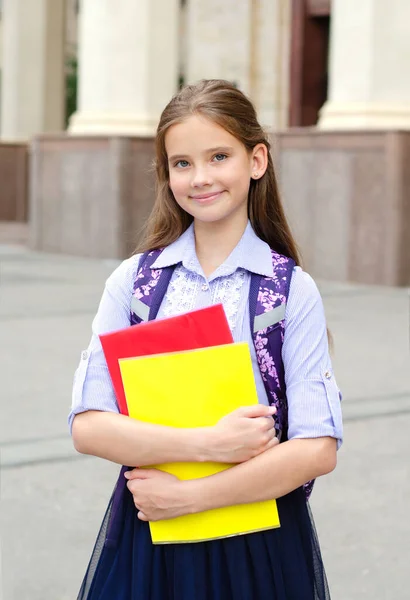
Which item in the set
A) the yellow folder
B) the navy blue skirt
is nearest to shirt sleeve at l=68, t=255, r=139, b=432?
the yellow folder

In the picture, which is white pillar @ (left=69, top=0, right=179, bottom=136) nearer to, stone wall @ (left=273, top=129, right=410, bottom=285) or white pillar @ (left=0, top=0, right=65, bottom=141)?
stone wall @ (left=273, top=129, right=410, bottom=285)

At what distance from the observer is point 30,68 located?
19.6 metres

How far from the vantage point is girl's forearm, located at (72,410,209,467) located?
2.10m

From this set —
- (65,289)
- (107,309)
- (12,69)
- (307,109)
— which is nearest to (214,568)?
(107,309)

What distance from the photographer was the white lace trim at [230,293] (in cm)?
228

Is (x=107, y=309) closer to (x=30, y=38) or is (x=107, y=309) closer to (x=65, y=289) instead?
(x=65, y=289)

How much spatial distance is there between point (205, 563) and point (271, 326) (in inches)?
17.7

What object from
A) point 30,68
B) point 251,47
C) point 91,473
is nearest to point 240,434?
point 91,473

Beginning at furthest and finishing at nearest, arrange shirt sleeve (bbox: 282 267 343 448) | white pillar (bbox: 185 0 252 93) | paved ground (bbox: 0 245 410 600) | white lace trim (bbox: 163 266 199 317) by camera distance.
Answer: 1. white pillar (bbox: 185 0 252 93)
2. paved ground (bbox: 0 245 410 600)
3. white lace trim (bbox: 163 266 199 317)
4. shirt sleeve (bbox: 282 267 343 448)

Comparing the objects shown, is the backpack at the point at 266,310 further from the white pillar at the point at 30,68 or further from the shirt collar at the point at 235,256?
the white pillar at the point at 30,68

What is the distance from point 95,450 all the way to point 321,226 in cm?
1013

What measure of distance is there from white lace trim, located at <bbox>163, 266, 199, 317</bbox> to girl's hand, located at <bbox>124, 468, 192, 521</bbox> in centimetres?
31

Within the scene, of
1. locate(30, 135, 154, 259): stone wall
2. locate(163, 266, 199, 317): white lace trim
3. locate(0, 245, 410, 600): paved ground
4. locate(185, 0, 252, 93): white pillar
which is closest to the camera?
locate(163, 266, 199, 317): white lace trim

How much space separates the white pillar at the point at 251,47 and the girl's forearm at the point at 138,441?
1546 cm
